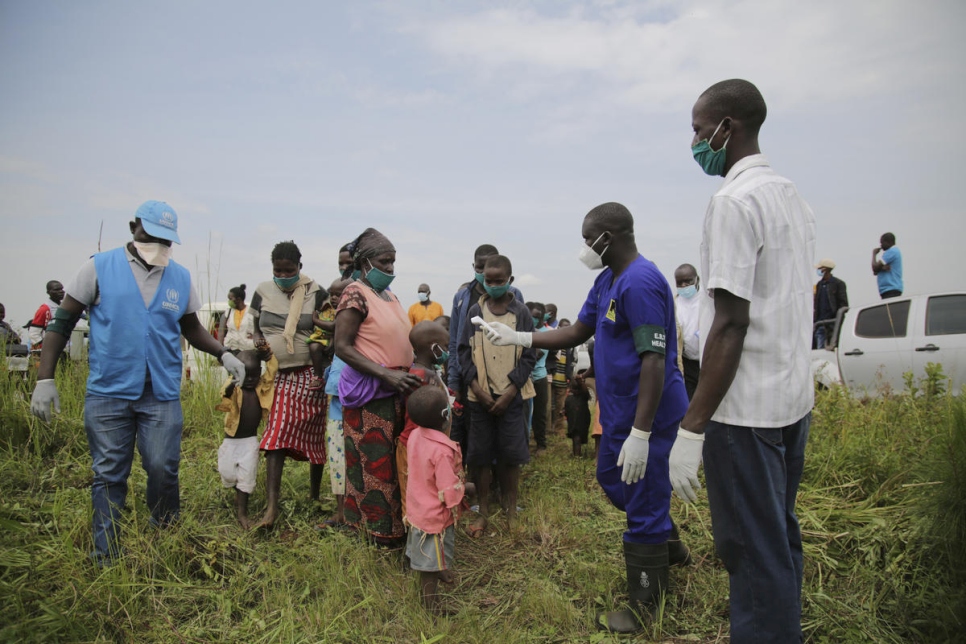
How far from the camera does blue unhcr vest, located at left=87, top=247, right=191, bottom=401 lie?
11.3ft

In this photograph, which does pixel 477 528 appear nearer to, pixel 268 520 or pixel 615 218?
pixel 268 520

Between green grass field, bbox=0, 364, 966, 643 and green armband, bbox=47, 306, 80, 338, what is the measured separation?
1.01 meters

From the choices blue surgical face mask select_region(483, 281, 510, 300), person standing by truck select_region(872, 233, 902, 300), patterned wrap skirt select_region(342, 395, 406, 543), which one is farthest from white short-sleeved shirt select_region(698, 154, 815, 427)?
person standing by truck select_region(872, 233, 902, 300)

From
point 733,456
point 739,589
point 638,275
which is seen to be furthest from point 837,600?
point 638,275

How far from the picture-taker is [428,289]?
1188 centimetres

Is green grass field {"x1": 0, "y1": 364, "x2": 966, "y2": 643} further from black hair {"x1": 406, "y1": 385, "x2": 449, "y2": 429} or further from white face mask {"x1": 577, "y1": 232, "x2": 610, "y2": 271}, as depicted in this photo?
white face mask {"x1": 577, "y1": 232, "x2": 610, "y2": 271}

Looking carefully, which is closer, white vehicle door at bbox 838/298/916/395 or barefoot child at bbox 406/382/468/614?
barefoot child at bbox 406/382/468/614

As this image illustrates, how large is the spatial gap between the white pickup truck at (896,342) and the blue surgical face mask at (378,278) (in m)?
5.34

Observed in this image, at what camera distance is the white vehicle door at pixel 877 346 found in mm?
7344

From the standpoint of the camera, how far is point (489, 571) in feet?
12.5

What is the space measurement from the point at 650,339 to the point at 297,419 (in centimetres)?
277

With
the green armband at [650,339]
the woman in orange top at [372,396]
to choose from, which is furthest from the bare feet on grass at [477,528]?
the green armband at [650,339]

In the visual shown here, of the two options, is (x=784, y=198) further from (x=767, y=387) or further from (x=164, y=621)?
(x=164, y=621)

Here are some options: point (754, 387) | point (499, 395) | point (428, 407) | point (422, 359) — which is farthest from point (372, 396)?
point (754, 387)
